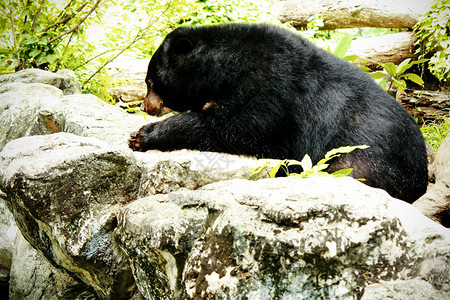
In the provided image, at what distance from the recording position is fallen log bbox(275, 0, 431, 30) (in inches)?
332

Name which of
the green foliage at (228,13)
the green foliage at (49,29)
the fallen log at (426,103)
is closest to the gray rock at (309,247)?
the green foliage at (49,29)

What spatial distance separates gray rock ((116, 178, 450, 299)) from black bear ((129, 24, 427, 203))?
1622 mm

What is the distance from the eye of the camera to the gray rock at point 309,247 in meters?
1.29

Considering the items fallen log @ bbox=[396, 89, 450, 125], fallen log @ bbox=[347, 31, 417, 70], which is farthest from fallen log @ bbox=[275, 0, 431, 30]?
fallen log @ bbox=[396, 89, 450, 125]

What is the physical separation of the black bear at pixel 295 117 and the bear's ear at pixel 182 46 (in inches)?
13.0

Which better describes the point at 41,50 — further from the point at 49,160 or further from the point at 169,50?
the point at 49,160

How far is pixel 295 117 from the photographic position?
10.7ft

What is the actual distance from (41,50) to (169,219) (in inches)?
183

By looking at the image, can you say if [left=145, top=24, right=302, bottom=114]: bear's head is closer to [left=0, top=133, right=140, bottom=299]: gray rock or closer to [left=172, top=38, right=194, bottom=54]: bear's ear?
[left=172, top=38, right=194, bottom=54]: bear's ear

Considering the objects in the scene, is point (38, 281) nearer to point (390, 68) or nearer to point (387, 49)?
point (390, 68)

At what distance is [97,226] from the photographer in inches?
83.5

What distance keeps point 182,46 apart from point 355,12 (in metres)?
6.97

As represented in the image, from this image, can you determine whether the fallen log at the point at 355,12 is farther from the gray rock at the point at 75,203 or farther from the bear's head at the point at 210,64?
the gray rock at the point at 75,203

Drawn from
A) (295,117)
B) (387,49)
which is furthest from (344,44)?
(387,49)
